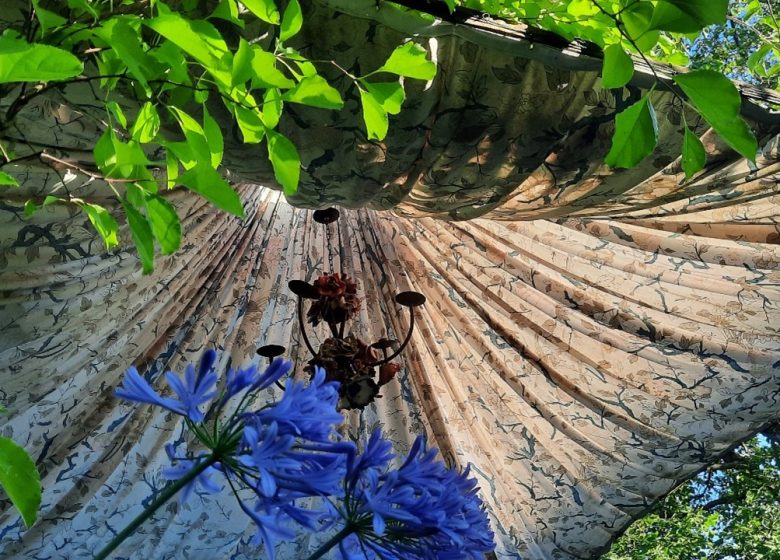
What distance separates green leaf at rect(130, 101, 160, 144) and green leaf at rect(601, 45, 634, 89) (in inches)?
15.6

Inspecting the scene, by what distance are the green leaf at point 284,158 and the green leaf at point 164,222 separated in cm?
9

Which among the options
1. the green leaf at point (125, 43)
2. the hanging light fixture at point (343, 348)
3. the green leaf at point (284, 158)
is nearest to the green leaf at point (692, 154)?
the green leaf at point (284, 158)

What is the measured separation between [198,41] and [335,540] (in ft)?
1.08

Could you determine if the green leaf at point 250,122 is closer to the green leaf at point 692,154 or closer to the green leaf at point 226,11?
the green leaf at point 226,11

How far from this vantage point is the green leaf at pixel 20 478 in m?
0.42

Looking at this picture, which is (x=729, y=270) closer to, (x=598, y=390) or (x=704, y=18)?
(x=598, y=390)

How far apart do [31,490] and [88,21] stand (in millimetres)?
437

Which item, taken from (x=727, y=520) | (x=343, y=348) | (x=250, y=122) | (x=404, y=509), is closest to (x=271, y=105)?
(x=250, y=122)

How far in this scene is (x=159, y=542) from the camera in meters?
2.13

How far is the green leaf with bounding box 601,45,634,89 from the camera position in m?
0.59

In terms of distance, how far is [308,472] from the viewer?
0.37 metres

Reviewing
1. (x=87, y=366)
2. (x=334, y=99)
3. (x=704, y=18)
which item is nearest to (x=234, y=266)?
(x=87, y=366)

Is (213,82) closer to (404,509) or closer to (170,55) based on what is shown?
(170,55)

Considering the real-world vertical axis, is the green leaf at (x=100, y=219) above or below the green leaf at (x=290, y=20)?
below
